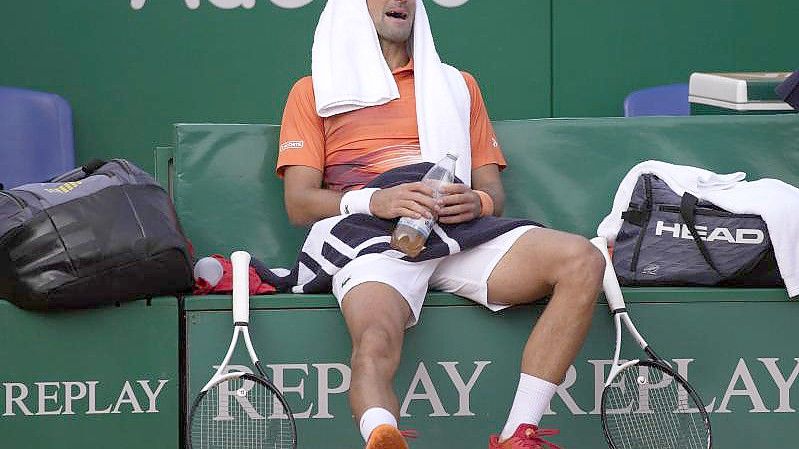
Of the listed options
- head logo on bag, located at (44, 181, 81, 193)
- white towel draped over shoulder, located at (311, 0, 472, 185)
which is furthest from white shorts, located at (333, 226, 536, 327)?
head logo on bag, located at (44, 181, 81, 193)

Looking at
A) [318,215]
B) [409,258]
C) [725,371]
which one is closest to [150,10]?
[318,215]

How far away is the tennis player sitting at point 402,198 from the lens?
379cm

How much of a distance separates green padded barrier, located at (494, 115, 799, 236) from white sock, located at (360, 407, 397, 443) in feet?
4.55

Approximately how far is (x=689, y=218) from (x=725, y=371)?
0.45 meters

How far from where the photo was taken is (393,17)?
4566mm

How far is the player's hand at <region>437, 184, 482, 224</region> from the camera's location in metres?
4.03

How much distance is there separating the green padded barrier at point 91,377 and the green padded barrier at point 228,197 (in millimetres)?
648

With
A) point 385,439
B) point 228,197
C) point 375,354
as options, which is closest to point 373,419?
point 385,439

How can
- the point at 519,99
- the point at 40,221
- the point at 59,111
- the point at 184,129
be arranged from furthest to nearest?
the point at 519,99 → the point at 59,111 → the point at 184,129 → the point at 40,221

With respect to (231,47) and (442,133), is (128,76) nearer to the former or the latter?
(231,47)

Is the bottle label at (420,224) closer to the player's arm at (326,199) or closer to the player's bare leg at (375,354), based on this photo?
the player's arm at (326,199)

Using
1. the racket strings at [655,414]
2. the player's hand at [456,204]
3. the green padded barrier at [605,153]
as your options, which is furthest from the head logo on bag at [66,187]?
the racket strings at [655,414]

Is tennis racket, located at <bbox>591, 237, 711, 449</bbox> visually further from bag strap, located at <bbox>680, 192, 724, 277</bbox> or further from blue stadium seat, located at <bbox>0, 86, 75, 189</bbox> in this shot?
blue stadium seat, located at <bbox>0, 86, 75, 189</bbox>

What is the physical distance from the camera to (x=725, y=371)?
13.8ft
